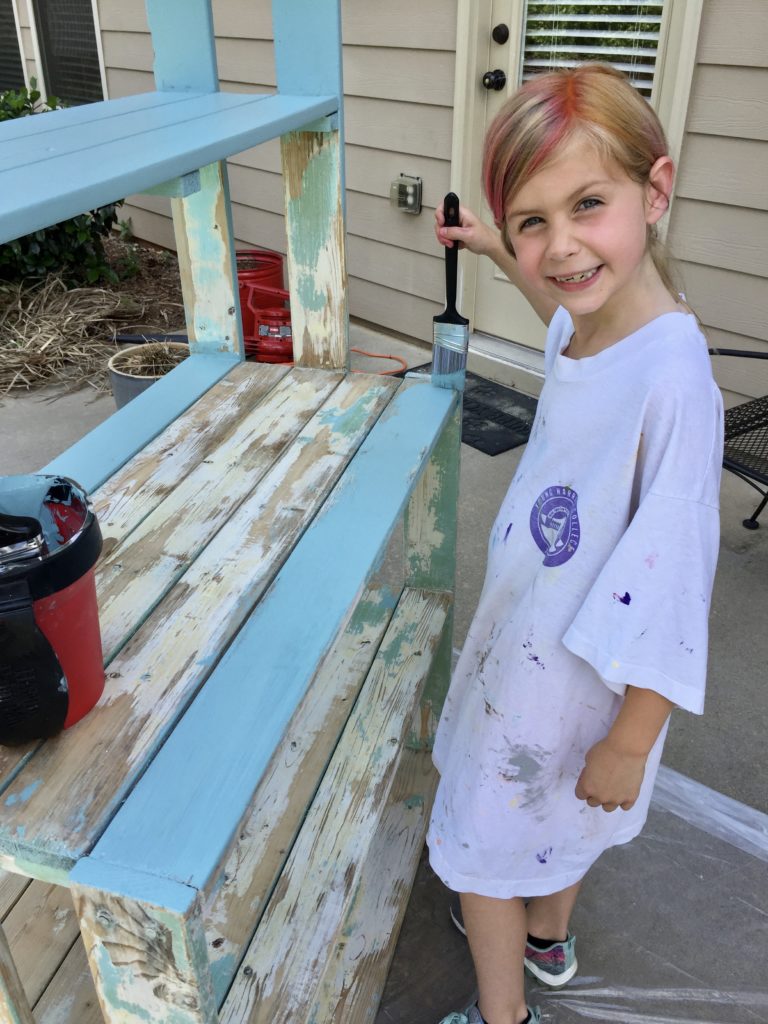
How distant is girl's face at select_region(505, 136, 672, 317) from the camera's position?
3.46ft

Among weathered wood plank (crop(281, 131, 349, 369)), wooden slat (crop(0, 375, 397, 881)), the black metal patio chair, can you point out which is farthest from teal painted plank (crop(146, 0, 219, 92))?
the black metal patio chair

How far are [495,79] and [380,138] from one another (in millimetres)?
686

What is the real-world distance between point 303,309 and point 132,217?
4.93m

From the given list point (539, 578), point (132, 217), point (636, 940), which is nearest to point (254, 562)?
point (539, 578)

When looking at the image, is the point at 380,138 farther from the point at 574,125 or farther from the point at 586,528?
the point at 586,528

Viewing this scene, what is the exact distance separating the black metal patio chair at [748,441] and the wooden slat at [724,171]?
672 millimetres

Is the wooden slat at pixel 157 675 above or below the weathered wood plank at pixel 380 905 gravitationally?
above

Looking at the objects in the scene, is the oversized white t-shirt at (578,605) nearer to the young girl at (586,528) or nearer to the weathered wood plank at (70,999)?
the young girl at (586,528)

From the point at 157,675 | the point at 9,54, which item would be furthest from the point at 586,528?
the point at 9,54

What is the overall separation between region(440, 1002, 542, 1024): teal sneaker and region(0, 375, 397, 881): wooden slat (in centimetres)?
89

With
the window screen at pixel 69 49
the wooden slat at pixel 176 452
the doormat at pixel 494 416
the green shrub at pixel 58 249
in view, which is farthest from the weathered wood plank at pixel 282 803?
the window screen at pixel 69 49

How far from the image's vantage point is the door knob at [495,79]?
139 inches

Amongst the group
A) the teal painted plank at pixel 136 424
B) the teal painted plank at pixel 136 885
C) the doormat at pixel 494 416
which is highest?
the teal painted plank at pixel 136 885

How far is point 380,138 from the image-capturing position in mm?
4035
